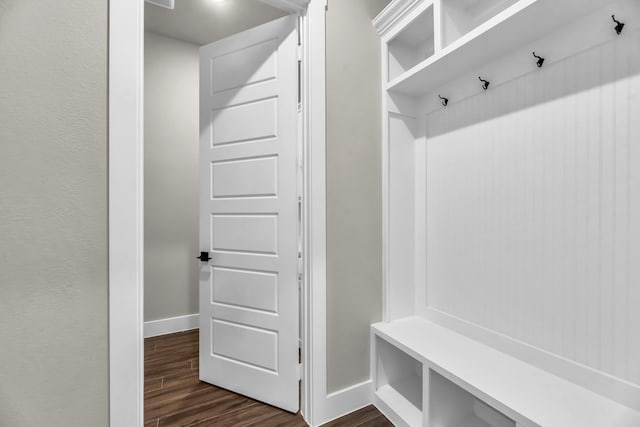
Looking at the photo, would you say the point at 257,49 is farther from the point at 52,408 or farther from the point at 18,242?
the point at 52,408

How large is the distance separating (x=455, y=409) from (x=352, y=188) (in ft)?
4.19

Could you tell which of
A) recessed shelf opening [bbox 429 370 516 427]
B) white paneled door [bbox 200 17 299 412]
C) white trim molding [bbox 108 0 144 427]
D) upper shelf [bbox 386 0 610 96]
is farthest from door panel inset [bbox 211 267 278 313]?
upper shelf [bbox 386 0 610 96]

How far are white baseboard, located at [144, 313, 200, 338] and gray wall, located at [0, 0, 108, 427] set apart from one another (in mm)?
1882

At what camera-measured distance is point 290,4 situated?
5.22ft

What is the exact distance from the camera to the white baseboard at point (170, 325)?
276 cm

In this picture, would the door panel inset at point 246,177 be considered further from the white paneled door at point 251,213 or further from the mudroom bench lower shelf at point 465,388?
the mudroom bench lower shelf at point 465,388

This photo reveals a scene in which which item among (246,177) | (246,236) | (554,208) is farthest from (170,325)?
(554,208)

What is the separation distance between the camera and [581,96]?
1159mm

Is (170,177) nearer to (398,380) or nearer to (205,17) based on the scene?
(205,17)

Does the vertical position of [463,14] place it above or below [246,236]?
above

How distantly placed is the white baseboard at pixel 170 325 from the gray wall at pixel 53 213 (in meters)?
1.88

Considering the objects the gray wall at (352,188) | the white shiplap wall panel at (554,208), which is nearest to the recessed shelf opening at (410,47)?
the gray wall at (352,188)

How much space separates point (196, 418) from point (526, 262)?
6.30 feet

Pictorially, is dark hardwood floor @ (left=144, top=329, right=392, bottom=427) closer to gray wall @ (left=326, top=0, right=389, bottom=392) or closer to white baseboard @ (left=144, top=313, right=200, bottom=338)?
gray wall @ (left=326, top=0, right=389, bottom=392)
